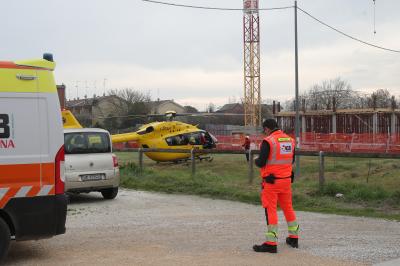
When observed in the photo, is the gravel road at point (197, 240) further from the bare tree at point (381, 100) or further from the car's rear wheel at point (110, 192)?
the bare tree at point (381, 100)

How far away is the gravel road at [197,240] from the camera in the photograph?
246 inches

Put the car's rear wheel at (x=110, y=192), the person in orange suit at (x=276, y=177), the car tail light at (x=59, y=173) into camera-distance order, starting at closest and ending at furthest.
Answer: the car tail light at (x=59, y=173) → the person in orange suit at (x=276, y=177) → the car's rear wheel at (x=110, y=192)

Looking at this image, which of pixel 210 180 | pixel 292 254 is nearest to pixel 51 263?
pixel 292 254

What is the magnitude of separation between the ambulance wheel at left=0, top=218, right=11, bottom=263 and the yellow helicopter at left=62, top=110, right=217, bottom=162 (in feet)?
56.1

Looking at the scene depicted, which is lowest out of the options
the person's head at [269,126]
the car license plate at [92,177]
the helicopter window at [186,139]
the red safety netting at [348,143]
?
the red safety netting at [348,143]

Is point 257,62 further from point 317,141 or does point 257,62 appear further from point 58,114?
point 58,114

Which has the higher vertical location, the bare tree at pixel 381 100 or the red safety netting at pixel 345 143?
the bare tree at pixel 381 100

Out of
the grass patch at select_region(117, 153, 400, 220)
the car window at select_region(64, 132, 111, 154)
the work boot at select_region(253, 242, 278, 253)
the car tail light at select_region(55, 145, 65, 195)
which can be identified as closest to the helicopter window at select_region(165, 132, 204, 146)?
the grass patch at select_region(117, 153, 400, 220)

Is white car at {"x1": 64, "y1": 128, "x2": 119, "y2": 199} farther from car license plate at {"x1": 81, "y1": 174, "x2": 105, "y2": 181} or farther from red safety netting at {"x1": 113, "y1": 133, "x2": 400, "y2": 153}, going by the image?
red safety netting at {"x1": 113, "y1": 133, "x2": 400, "y2": 153}

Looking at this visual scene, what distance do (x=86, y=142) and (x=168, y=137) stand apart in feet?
40.7

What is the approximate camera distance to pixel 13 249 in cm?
698

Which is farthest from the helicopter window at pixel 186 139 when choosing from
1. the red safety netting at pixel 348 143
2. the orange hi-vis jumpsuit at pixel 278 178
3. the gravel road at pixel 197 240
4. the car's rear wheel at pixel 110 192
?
the orange hi-vis jumpsuit at pixel 278 178

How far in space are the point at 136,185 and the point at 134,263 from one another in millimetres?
9235

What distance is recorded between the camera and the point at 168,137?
24.8m
